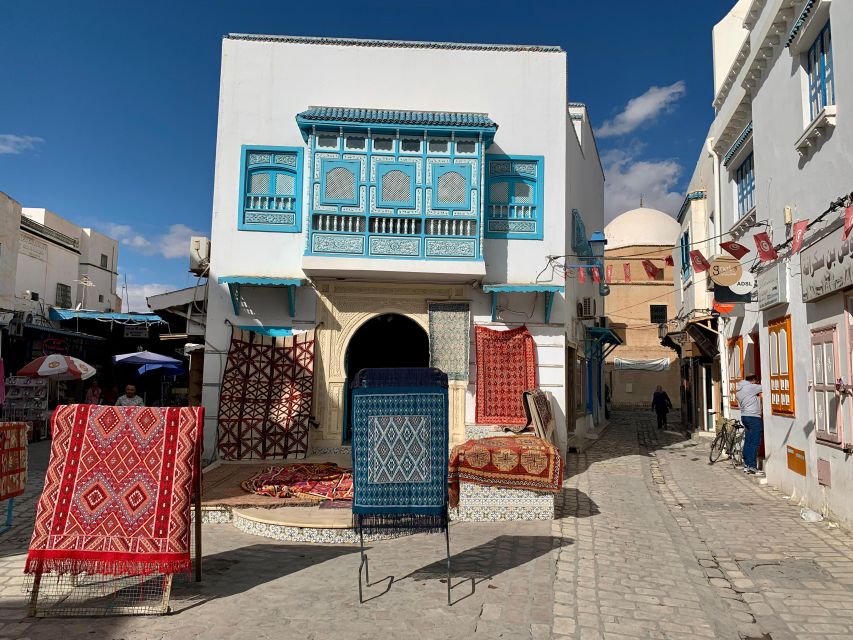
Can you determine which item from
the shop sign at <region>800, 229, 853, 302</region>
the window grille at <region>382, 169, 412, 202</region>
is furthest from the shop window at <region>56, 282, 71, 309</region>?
the shop sign at <region>800, 229, 853, 302</region>

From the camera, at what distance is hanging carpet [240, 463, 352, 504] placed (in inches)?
304

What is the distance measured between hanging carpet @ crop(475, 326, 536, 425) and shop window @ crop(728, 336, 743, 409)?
4012mm

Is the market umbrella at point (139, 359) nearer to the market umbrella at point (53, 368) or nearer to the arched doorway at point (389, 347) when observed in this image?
the market umbrella at point (53, 368)


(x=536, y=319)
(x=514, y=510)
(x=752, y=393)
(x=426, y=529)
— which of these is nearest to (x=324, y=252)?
(x=536, y=319)

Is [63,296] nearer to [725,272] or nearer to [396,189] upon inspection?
[396,189]

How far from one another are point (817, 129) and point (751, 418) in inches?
195

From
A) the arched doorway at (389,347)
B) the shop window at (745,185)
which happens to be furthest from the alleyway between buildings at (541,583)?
the arched doorway at (389,347)

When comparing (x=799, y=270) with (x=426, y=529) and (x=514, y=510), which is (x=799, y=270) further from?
(x=426, y=529)

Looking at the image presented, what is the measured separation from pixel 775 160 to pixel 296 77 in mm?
7945

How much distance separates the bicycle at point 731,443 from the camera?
38.3ft

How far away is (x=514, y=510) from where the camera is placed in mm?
7352

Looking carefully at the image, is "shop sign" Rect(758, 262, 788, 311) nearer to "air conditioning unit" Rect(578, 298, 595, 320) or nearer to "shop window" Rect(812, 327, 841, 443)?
"shop window" Rect(812, 327, 841, 443)

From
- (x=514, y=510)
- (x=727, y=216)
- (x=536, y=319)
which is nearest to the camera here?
(x=514, y=510)

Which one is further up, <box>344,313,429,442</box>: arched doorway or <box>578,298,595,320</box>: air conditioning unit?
<box>578,298,595,320</box>: air conditioning unit
